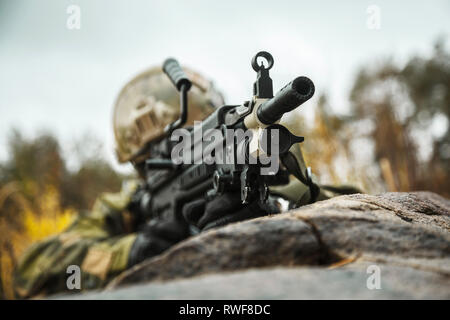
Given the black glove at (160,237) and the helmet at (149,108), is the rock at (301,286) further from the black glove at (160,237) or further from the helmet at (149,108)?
the helmet at (149,108)

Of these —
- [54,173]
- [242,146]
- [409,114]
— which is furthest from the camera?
[409,114]

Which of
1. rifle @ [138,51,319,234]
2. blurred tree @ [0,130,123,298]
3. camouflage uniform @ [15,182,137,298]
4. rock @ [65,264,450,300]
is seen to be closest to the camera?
rock @ [65,264,450,300]

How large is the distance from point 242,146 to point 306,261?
60cm

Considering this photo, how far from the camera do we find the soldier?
7.19ft

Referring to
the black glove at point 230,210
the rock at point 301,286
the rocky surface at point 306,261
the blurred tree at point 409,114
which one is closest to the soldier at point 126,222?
the black glove at point 230,210

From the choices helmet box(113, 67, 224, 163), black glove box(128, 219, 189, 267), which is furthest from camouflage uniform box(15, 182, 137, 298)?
helmet box(113, 67, 224, 163)

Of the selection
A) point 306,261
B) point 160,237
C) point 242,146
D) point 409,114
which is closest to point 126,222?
point 160,237

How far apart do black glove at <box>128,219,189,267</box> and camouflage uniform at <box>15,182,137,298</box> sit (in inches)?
7.7

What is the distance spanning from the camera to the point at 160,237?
2.19 meters

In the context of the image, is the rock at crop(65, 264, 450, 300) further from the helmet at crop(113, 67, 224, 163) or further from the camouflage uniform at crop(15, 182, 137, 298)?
the helmet at crop(113, 67, 224, 163)

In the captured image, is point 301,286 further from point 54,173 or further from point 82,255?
point 54,173

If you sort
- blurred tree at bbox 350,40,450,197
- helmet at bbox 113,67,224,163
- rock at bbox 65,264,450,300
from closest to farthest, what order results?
rock at bbox 65,264,450,300
helmet at bbox 113,67,224,163
blurred tree at bbox 350,40,450,197
